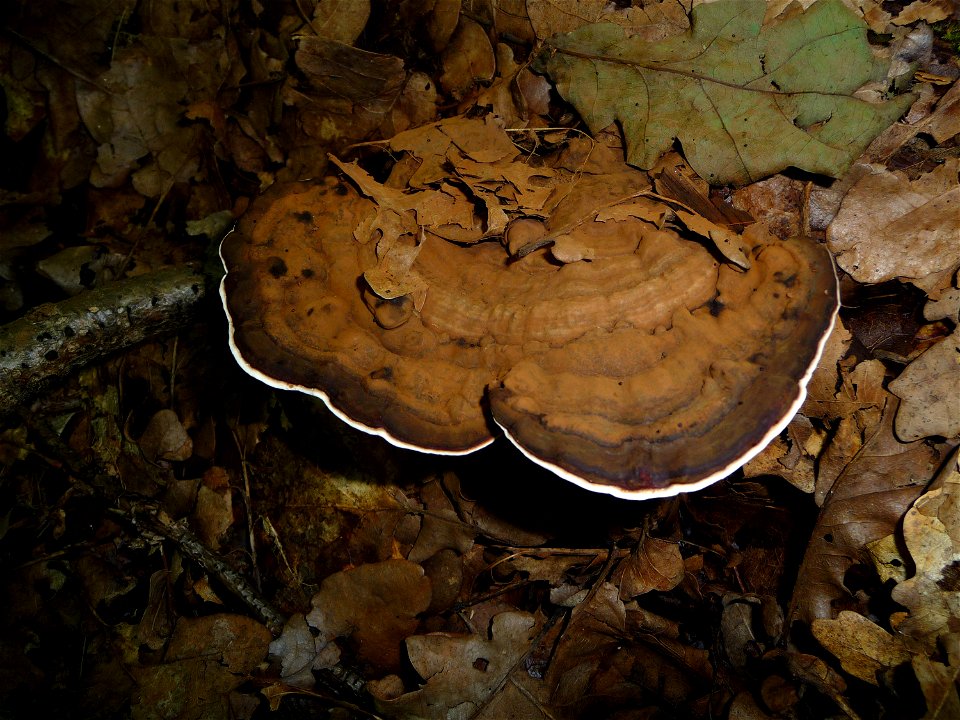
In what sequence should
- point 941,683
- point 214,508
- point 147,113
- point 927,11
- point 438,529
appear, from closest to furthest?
point 941,683 → point 927,11 → point 438,529 → point 214,508 → point 147,113

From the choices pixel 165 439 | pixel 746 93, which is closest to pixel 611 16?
pixel 746 93

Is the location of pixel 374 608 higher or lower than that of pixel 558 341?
lower

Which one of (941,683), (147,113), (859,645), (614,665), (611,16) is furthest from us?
(147,113)

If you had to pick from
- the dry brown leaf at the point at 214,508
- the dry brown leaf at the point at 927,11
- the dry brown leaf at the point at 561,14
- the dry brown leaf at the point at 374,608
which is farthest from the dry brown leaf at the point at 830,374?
the dry brown leaf at the point at 214,508

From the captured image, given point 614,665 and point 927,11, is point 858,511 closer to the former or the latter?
point 614,665

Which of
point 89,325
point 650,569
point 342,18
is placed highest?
point 342,18

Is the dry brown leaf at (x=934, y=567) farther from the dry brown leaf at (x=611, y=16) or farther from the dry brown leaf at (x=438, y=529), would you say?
the dry brown leaf at (x=611, y=16)

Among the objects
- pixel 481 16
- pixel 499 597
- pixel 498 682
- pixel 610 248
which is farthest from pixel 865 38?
pixel 498 682

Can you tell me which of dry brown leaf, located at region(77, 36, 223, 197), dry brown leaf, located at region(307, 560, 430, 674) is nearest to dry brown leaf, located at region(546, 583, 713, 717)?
dry brown leaf, located at region(307, 560, 430, 674)
